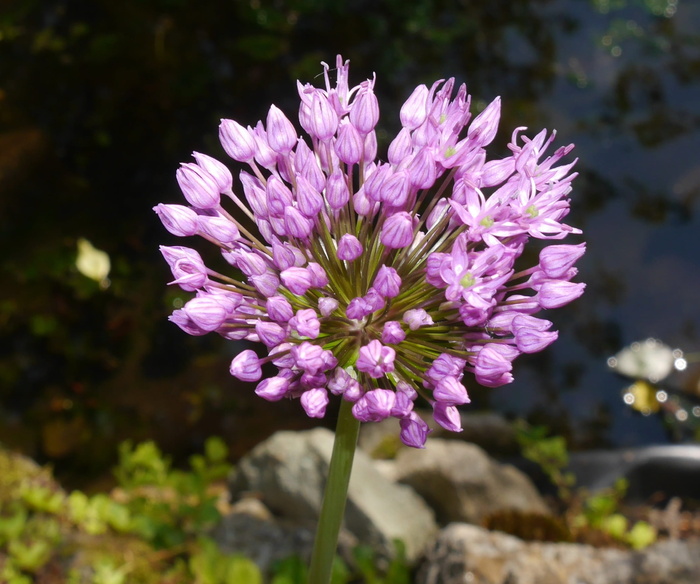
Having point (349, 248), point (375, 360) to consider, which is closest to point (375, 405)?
point (375, 360)

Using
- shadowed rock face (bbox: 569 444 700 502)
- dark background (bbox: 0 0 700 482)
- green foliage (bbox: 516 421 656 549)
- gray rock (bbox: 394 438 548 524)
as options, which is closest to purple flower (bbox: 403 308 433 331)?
gray rock (bbox: 394 438 548 524)

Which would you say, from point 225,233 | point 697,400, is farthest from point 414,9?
point 225,233

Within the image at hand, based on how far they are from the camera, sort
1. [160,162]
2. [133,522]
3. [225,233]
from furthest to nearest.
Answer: [160,162], [133,522], [225,233]

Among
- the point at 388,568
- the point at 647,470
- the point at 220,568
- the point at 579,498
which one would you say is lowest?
the point at 220,568

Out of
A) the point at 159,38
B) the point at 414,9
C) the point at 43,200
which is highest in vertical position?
→ the point at 414,9

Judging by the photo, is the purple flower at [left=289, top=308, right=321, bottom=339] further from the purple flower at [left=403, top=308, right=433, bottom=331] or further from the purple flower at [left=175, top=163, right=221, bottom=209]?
the purple flower at [left=175, top=163, right=221, bottom=209]

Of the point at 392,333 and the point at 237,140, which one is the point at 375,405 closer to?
the point at 392,333

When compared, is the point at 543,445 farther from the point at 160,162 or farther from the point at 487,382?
the point at 487,382

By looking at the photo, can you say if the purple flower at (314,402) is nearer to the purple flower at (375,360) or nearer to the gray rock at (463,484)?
the purple flower at (375,360)
